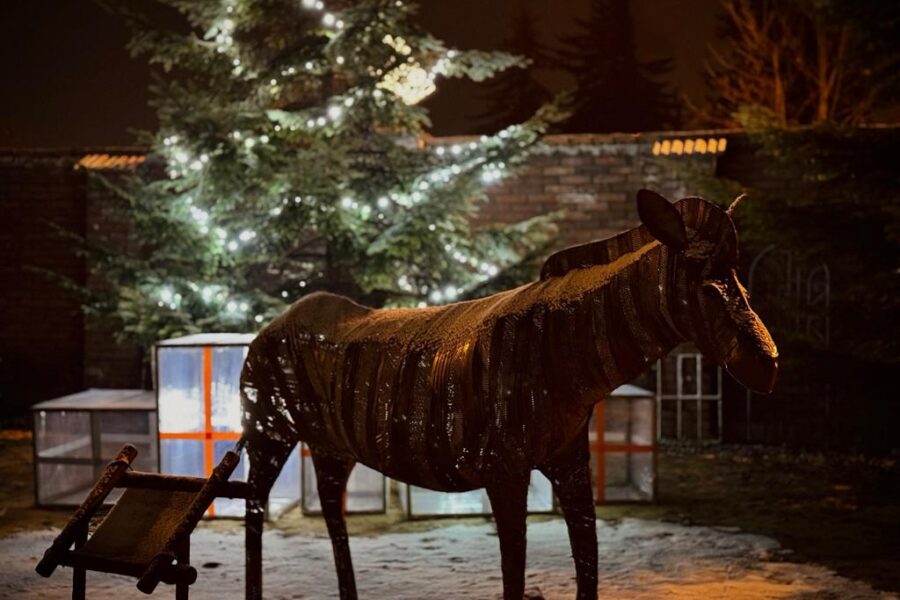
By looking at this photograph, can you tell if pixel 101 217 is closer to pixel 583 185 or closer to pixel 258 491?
pixel 583 185

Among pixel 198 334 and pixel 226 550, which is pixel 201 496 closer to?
pixel 226 550

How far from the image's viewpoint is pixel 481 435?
3.26 m

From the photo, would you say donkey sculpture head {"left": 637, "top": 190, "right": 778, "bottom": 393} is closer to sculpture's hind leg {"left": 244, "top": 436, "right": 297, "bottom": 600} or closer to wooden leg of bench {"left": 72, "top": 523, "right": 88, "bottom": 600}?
sculpture's hind leg {"left": 244, "top": 436, "right": 297, "bottom": 600}

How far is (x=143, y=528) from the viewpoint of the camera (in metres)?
3.50

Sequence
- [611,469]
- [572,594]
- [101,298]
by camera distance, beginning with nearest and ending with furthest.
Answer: [572,594] → [611,469] → [101,298]

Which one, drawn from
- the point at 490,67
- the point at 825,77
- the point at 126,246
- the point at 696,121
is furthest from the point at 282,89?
the point at 696,121

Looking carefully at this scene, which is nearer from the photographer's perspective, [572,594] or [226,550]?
[572,594]

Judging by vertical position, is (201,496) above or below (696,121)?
below

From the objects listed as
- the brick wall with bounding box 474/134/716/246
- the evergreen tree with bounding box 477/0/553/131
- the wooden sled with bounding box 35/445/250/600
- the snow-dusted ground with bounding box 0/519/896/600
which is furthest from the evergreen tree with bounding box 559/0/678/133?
the wooden sled with bounding box 35/445/250/600

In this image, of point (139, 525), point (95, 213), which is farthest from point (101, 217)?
point (139, 525)

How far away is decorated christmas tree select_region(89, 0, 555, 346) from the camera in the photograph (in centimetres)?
766

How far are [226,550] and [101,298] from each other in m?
3.33

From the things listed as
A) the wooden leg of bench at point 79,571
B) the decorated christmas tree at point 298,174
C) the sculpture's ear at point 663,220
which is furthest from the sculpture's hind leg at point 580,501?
the decorated christmas tree at point 298,174

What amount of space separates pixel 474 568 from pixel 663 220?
340 cm
